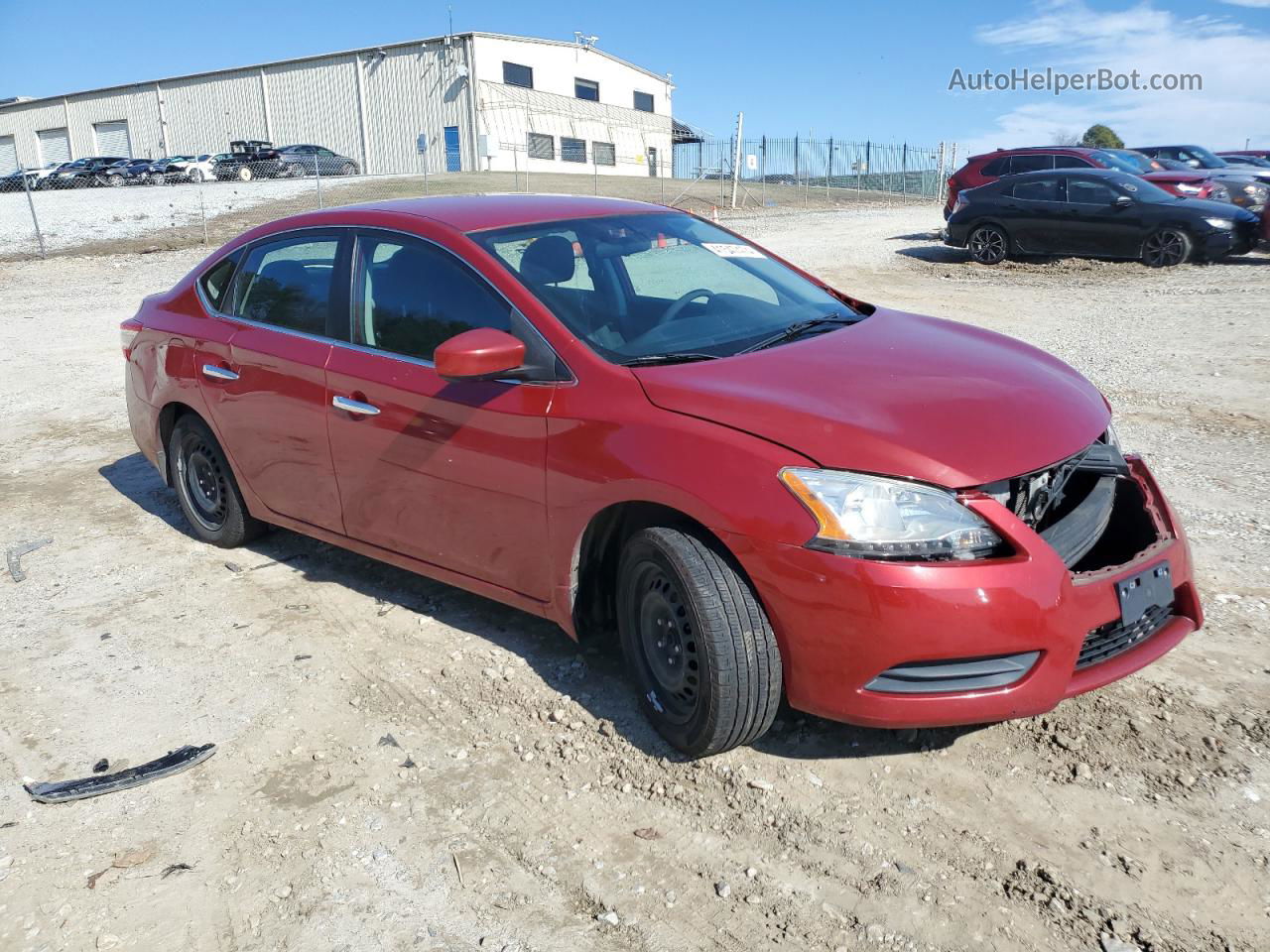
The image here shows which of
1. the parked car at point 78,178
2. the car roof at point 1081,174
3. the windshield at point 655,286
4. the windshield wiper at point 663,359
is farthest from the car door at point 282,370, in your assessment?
the parked car at point 78,178

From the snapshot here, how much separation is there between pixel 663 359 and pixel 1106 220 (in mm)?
14008

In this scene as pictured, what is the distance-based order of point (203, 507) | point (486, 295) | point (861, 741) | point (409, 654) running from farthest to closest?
1. point (203, 507)
2. point (409, 654)
3. point (486, 295)
4. point (861, 741)

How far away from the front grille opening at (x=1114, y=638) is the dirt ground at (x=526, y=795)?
1.13ft

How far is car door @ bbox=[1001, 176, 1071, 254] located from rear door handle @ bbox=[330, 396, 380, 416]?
1408 cm

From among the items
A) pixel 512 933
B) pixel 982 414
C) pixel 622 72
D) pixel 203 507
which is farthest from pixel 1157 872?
pixel 622 72

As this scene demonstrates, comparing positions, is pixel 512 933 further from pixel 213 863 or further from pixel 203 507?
pixel 203 507

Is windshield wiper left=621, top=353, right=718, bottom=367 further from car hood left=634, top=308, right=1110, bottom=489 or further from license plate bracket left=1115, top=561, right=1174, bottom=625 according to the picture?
license plate bracket left=1115, top=561, right=1174, bottom=625

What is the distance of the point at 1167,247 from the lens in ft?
49.2

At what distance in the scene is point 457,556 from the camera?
3.90 m

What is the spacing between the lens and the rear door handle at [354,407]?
403cm

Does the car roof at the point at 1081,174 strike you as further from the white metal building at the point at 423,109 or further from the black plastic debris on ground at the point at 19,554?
the white metal building at the point at 423,109

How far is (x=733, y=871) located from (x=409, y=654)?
1774 millimetres

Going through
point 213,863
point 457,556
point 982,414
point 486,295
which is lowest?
point 213,863

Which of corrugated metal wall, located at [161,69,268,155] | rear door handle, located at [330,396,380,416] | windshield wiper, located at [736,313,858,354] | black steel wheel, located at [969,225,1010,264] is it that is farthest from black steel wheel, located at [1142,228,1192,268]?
corrugated metal wall, located at [161,69,268,155]
